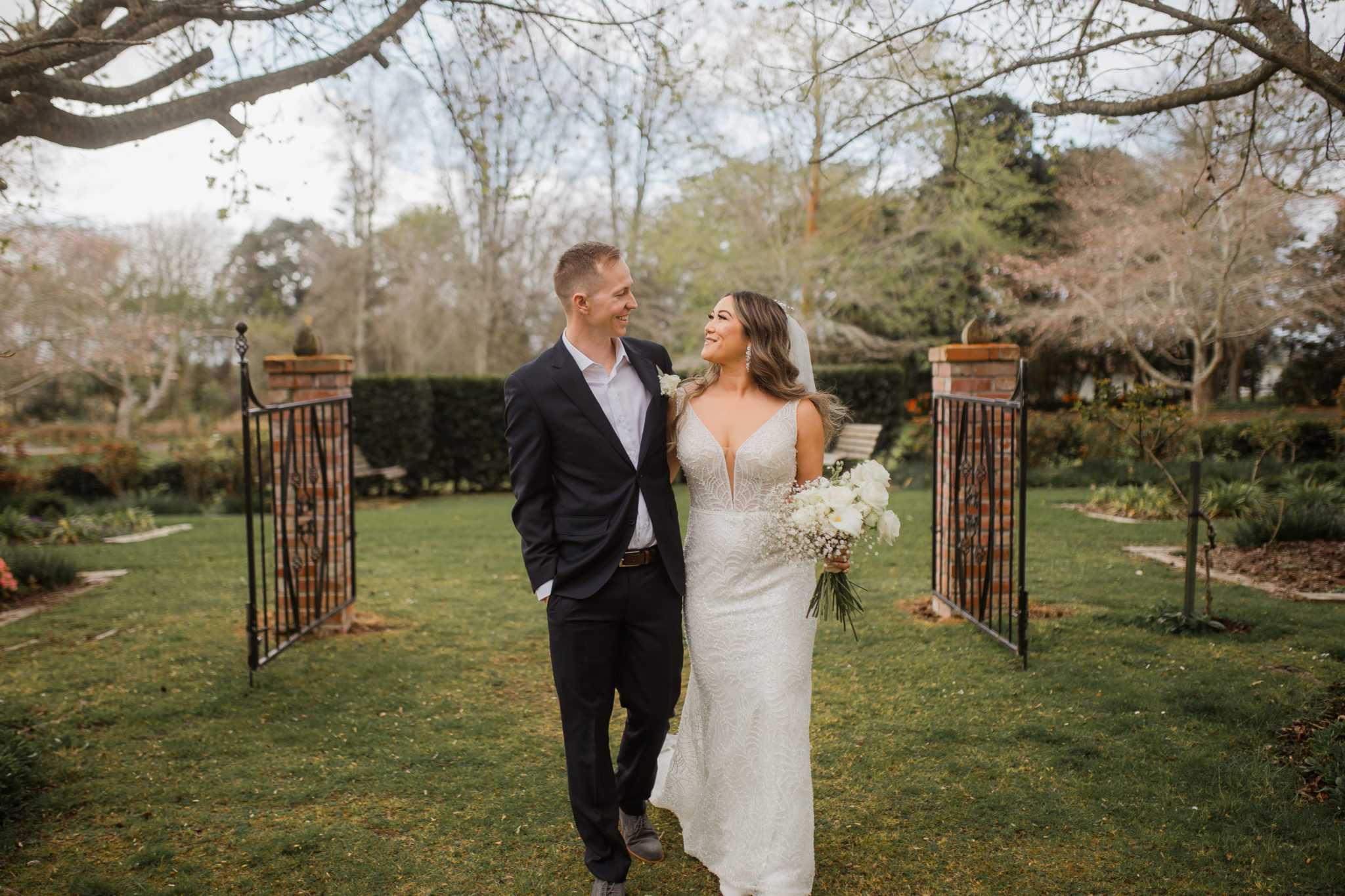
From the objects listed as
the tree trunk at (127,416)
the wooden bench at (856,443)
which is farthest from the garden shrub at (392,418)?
the tree trunk at (127,416)

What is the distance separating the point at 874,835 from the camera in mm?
3256

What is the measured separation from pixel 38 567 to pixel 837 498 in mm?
7552

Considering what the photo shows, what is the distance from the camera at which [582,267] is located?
2.99 m

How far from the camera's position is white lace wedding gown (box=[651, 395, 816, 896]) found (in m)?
2.84

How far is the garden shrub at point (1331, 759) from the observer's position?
3284mm

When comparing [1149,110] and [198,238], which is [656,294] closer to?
[198,238]

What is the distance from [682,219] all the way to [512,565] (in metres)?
11.1

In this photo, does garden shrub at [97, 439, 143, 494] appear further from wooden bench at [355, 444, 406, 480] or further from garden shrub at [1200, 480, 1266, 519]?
garden shrub at [1200, 480, 1266, 519]

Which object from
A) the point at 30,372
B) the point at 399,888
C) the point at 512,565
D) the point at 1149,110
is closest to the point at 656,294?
the point at 30,372

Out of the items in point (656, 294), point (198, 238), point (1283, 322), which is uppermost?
point (198, 238)

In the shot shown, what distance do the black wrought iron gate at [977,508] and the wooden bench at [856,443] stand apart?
493 cm

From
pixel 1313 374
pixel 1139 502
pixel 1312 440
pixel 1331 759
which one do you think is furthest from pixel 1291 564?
pixel 1313 374

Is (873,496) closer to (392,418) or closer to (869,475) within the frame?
(869,475)

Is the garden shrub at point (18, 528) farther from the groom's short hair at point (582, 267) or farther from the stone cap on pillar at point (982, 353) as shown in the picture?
the stone cap on pillar at point (982, 353)
